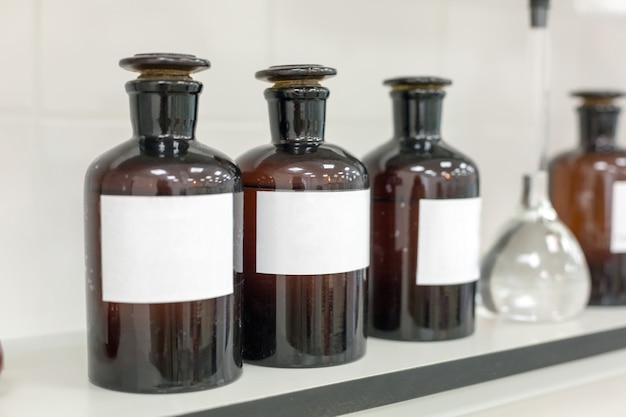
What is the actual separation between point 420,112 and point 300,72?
0.50 feet

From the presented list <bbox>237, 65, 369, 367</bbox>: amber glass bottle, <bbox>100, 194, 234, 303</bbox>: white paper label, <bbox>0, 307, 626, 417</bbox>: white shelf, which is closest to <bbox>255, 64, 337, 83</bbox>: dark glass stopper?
<bbox>237, 65, 369, 367</bbox>: amber glass bottle

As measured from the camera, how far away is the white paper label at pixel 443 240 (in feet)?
2.14

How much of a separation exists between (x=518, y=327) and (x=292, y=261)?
0.27 m

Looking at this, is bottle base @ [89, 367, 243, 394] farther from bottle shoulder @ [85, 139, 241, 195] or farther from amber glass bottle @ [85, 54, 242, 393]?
bottle shoulder @ [85, 139, 241, 195]

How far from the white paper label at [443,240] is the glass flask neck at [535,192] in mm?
143

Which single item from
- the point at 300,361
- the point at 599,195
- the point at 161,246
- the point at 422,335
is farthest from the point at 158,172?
the point at 599,195

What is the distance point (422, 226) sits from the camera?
652 mm

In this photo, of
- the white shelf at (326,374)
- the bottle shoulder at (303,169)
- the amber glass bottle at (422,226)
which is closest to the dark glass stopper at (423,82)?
the amber glass bottle at (422,226)

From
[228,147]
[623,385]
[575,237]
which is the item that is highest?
[228,147]

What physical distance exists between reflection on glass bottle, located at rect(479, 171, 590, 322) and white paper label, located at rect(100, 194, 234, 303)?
35cm

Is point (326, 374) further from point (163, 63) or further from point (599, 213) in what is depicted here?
point (599, 213)

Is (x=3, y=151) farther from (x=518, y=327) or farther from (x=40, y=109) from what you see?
(x=518, y=327)

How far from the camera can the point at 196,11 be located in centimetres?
71

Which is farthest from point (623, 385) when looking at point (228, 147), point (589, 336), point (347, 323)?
point (228, 147)
